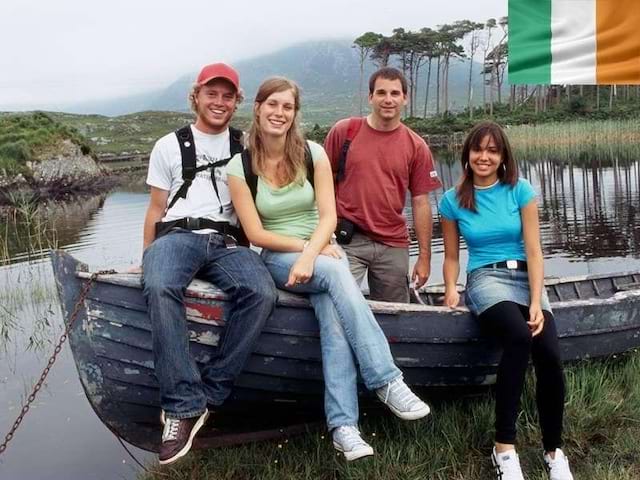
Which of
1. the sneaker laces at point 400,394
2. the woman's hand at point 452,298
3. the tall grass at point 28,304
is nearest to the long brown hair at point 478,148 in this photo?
the woman's hand at point 452,298

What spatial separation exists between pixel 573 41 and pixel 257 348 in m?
2.50

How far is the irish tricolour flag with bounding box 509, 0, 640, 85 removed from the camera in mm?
3699

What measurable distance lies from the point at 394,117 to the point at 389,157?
0.91 feet

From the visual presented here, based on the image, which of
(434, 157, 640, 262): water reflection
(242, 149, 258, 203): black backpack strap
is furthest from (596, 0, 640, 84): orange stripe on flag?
(434, 157, 640, 262): water reflection

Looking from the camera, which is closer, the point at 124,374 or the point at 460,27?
the point at 124,374

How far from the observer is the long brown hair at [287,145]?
397cm

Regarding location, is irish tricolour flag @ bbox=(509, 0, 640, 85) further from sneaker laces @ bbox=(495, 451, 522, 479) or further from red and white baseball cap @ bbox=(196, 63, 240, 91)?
sneaker laces @ bbox=(495, 451, 522, 479)

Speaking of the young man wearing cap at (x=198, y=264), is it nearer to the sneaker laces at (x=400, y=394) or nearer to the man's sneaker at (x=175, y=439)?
the man's sneaker at (x=175, y=439)

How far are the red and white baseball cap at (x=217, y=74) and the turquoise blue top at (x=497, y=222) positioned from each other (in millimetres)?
1581

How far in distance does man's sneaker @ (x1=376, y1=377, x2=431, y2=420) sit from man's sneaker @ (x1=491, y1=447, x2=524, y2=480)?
497mm

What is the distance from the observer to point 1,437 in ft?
20.6

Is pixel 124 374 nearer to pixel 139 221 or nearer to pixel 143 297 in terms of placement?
pixel 143 297

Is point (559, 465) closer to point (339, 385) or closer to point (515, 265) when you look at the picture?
point (515, 265)

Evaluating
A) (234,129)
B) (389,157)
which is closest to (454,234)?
(389,157)
